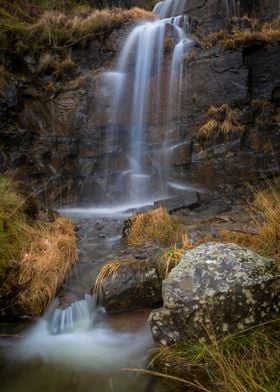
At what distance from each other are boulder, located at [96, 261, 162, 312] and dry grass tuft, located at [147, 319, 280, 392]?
1.00 metres

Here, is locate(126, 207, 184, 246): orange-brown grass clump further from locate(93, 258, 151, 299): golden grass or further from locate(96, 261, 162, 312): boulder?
locate(96, 261, 162, 312): boulder

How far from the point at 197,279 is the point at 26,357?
5.40 ft

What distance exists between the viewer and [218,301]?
10.2 ft

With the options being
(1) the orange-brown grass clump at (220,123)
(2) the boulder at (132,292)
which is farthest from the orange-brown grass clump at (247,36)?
(2) the boulder at (132,292)

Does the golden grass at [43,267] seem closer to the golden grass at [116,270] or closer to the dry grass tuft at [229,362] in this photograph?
the golden grass at [116,270]

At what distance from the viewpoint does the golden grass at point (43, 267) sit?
423 cm

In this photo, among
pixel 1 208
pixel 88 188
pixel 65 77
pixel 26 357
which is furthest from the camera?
pixel 65 77

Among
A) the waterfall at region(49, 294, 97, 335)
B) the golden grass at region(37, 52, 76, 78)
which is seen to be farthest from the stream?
the golden grass at region(37, 52, 76, 78)

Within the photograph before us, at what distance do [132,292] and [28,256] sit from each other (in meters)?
1.29

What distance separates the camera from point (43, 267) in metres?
4.54

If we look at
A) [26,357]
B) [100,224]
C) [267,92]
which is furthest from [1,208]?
[267,92]

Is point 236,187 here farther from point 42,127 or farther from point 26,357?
point 26,357

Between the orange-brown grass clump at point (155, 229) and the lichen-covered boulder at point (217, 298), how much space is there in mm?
1904

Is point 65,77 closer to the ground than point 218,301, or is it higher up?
higher up
